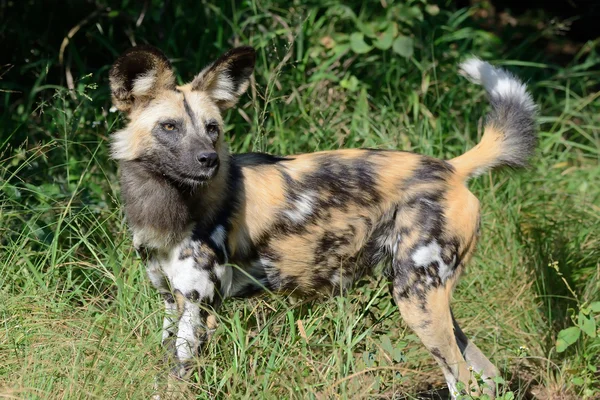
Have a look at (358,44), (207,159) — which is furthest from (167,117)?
(358,44)

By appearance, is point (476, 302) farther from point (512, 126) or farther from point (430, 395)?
point (512, 126)

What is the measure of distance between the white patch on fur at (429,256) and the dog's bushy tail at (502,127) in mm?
362

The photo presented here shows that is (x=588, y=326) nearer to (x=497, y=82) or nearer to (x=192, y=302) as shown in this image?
(x=497, y=82)

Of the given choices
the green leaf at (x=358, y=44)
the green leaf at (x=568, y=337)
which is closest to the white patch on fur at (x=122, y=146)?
the green leaf at (x=568, y=337)

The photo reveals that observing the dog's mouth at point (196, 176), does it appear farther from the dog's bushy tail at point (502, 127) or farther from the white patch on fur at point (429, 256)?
the dog's bushy tail at point (502, 127)

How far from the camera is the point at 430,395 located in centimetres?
391

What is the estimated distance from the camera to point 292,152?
4.62 m

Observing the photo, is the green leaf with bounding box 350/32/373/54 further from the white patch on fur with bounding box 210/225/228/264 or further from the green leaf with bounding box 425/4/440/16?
the white patch on fur with bounding box 210/225/228/264

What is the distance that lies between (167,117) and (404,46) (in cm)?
207

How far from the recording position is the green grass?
10.0ft

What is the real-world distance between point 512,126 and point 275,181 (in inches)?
39.3

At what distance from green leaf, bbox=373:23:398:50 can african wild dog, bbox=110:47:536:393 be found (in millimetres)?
1381

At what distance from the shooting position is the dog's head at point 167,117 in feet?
10.6

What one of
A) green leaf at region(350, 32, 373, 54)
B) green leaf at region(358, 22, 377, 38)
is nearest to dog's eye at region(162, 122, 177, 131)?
green leaf at region(350, 32, 373, 54)
